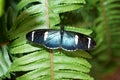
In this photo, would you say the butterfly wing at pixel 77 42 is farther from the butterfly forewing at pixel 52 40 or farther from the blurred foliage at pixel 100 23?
the blurred foliage at pixel 100 23

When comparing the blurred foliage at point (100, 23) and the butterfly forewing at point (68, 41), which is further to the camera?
the blurred foliage at point (100, 23)

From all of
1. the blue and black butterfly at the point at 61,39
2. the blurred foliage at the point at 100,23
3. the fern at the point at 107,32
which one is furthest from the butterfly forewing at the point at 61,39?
the fern at the point at 107,32

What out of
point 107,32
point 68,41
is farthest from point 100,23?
point 68,41

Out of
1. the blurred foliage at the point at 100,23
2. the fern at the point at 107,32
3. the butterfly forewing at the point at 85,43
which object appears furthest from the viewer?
the fern at the point at 107,32

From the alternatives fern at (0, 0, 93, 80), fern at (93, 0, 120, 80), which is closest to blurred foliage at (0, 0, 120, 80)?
fern at (93, 0, 120, 80)

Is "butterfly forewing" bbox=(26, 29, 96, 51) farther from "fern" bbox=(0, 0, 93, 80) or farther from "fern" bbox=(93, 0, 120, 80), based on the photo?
→ "fern" bbox=(93, 0, 120, 80)

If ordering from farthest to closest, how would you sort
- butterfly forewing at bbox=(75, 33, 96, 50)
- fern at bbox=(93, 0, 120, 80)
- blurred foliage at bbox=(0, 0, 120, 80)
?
fern at bbox=(93, 0, 120, 80), blurred foliage at bbox=(0, 0, 120, 80), butterfly forewing at bbox=(75, 33, 96, 50)

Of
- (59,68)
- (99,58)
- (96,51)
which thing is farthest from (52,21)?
(99,58)

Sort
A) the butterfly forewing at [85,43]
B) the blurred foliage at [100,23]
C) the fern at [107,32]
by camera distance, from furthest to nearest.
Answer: the fern at [107,32] → the blurred foliage at [100,23] → the butterfly forewing at [85,43]
